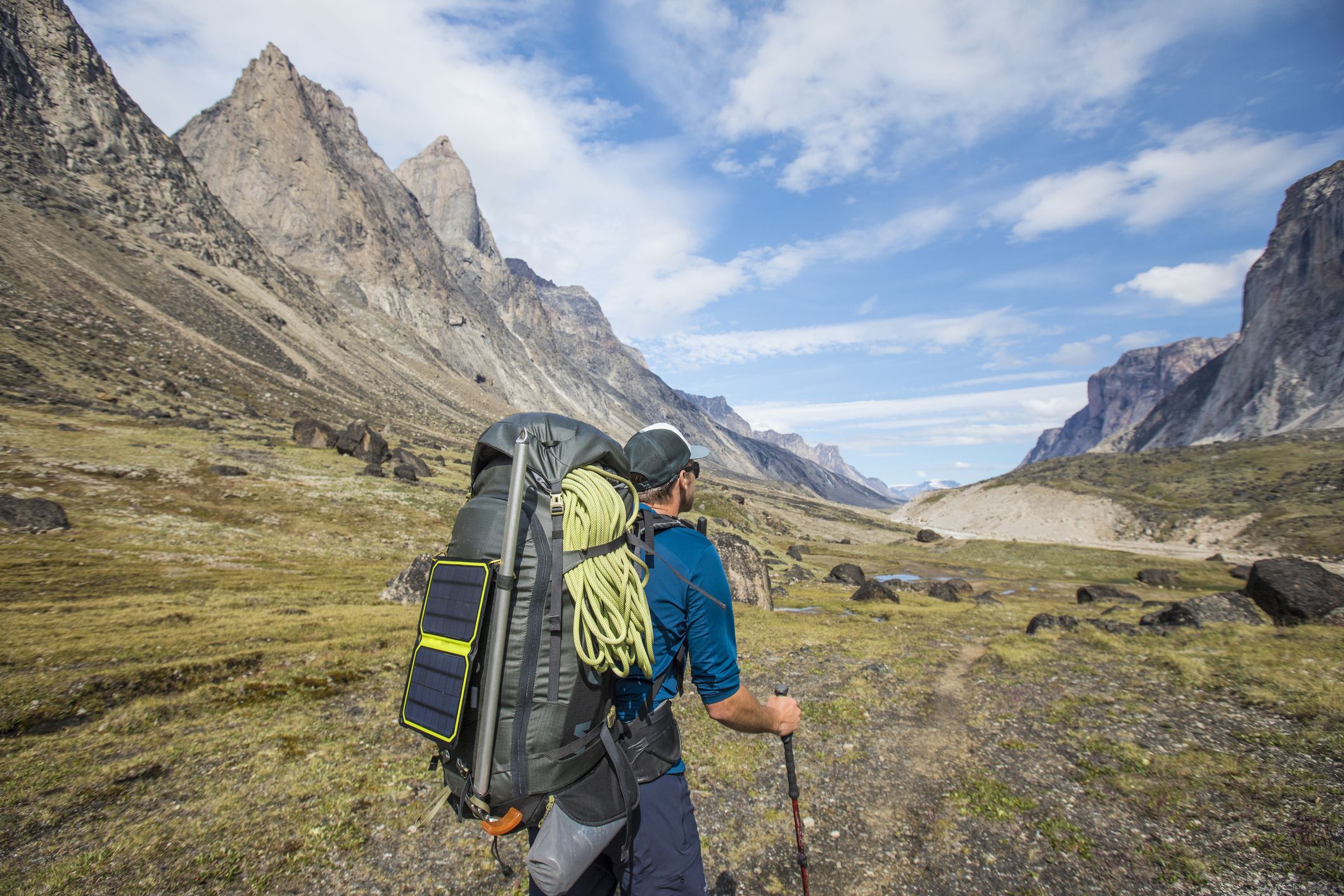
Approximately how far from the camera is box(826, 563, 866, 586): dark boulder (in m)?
48.3

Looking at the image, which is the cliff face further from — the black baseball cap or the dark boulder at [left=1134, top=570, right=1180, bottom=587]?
the black baseball cap

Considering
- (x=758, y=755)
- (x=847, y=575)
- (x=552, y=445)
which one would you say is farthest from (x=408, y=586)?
(x=847, y=575)

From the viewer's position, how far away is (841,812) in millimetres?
8680

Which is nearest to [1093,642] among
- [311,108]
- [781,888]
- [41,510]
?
[781,888]

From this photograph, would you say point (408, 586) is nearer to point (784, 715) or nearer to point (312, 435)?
point (784, 715)

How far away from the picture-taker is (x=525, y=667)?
2963mm

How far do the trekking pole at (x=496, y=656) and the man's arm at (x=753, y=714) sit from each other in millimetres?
1302

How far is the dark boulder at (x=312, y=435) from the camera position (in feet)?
190

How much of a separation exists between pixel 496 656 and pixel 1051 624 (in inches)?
1011

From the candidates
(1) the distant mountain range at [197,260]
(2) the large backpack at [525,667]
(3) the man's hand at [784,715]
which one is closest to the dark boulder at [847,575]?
(3) the man's hand at [784,715]

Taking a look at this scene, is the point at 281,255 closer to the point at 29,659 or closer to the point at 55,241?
the point at 55,241

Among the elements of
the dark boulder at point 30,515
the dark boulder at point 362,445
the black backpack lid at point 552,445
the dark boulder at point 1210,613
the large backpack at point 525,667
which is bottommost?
the dark boulder at point 1210,613

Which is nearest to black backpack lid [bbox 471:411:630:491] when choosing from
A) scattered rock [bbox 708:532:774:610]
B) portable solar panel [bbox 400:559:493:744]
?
portable solar panel [bbox 400:559:493:744]

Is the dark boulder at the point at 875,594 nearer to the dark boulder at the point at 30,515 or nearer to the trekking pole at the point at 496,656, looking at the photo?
the trekking pole at the point at 496,656
